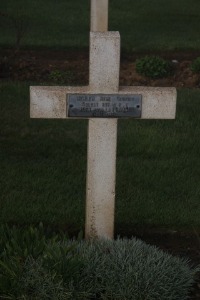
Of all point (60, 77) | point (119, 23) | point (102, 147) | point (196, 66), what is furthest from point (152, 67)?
Result: point (102, 147)

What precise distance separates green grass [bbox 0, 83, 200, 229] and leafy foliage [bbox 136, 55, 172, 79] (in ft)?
5.01

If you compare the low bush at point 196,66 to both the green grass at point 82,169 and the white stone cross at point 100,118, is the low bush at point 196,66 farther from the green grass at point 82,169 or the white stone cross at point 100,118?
the white stone cross at point 100,118

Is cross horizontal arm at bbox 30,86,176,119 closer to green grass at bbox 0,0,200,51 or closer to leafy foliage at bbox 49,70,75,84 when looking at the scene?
leafy foliage at bbox 49,70,75,84

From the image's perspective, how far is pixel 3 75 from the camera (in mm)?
10688

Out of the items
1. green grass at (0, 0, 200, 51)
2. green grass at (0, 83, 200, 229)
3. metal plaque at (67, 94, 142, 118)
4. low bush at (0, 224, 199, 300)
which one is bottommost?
low bush at (0, 224, 199, 300)

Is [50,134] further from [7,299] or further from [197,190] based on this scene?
[7,299]

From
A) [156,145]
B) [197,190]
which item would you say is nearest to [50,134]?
[156,145]

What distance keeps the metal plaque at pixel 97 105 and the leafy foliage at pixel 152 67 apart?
573 cm

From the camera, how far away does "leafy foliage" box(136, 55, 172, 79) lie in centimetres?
1086

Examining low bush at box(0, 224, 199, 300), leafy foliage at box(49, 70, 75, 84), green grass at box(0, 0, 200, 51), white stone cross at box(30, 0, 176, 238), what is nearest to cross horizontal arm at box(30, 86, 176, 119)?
white stone cross at box(30, 0, 176, 238)

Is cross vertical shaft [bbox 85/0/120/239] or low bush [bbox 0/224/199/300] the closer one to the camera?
low bush [bbox 0/224/199/300]

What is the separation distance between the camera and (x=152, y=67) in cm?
1085

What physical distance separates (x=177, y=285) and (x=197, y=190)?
6.70ft

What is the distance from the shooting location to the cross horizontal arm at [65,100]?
516 centimetres
